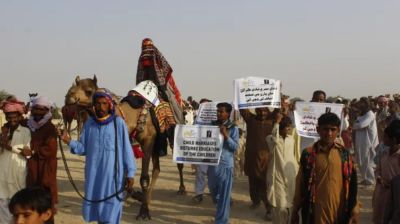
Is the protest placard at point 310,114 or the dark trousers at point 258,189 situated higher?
the protest placard at point 310,114

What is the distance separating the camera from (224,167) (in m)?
6.53

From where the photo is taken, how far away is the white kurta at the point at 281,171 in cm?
628

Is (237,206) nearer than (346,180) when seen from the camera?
No

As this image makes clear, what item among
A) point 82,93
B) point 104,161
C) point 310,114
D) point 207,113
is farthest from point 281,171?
point 82,93

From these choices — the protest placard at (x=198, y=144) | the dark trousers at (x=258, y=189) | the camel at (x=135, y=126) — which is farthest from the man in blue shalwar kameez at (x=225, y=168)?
the camel at (x=135, y=126)

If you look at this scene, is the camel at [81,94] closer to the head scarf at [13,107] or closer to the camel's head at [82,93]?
the camel's head at [82,93]

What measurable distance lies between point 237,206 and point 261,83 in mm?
2443

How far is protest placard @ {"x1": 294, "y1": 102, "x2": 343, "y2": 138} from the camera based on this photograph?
6.69m

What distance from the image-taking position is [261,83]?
7.24m

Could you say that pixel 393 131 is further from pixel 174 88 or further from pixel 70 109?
pixel 174 88

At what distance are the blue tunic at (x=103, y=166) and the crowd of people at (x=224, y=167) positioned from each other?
11 millimetres

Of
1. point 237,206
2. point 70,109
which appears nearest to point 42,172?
point 70,109

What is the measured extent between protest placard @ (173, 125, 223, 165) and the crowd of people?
0.41 feet

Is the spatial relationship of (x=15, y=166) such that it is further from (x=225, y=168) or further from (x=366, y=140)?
(x=366, y=140)
